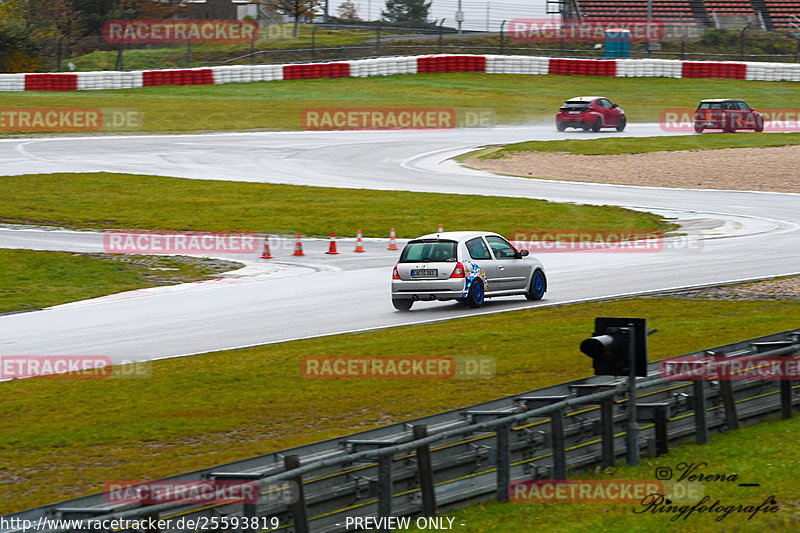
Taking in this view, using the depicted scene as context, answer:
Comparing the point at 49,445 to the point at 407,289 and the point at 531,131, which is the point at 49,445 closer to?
the point at 407,289

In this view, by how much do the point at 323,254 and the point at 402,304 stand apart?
658 cm

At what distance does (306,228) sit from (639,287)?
1032cm

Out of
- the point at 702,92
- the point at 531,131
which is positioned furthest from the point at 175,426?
the point at 702,92

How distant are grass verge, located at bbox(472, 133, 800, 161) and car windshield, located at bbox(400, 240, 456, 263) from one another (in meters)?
21.8

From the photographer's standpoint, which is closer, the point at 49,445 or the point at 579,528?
the point at 579,528

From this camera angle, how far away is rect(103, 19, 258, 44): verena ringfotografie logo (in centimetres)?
6450

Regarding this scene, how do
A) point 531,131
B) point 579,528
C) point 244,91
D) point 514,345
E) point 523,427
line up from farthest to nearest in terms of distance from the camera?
point 244,91 → point 531,131 → point 514,345 → point 523,427 → point 579,528

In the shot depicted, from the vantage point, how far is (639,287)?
18812 millimetres

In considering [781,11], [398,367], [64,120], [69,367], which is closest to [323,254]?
[69,367]

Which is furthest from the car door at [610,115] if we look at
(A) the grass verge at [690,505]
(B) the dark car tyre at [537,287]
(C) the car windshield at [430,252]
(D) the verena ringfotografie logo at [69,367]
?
(A) the grass verge at [690,505]

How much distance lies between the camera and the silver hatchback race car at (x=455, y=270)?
16844mm

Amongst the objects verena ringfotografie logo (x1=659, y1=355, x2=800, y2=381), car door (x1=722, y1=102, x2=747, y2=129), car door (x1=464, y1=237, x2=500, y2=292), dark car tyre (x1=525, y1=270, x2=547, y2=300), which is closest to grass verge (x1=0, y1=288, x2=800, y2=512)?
car door (x1=464, y1=237, x2=500, y2=292)

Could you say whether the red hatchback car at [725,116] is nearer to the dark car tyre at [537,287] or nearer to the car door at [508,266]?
the dark car tyre at [537,287]

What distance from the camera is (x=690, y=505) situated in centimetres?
775
